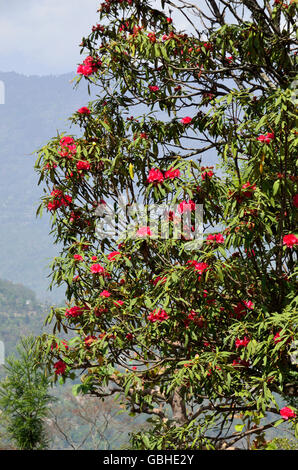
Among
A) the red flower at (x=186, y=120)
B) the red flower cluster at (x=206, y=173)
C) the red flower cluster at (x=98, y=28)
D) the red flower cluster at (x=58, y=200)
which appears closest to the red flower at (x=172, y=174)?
the red flower cluster at (x=206, y=173)

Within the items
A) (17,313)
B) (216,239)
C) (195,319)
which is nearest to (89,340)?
(195,319)

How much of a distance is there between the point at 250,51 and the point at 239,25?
17.6 inches

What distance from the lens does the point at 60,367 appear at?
12.1 ft

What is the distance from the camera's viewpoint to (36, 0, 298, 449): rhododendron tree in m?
2.98

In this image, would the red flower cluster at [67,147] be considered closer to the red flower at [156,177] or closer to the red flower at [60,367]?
the red flower at [156,177]

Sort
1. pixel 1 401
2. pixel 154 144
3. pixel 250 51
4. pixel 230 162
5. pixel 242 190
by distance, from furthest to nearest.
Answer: pixel 1 401
pixel 230 162
pixel 154 144
pixel 250 51
pixel 242 190

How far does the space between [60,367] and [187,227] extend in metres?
1.28

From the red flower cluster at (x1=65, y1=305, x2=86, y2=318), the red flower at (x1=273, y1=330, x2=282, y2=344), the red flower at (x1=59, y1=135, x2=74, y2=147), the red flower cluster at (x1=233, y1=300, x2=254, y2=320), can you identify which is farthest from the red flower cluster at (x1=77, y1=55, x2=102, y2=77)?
the red flower at (x1=273, y1=330, x2=282, y2=344)

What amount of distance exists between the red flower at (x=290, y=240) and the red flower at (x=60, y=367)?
5.57ft

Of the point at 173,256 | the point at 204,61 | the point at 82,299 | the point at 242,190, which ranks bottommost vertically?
the point at 82,299

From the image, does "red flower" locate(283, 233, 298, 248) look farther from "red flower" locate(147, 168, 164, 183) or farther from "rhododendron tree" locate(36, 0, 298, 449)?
"red flower" locate(147, 168, 164, 183)

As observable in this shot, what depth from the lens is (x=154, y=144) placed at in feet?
12.7
